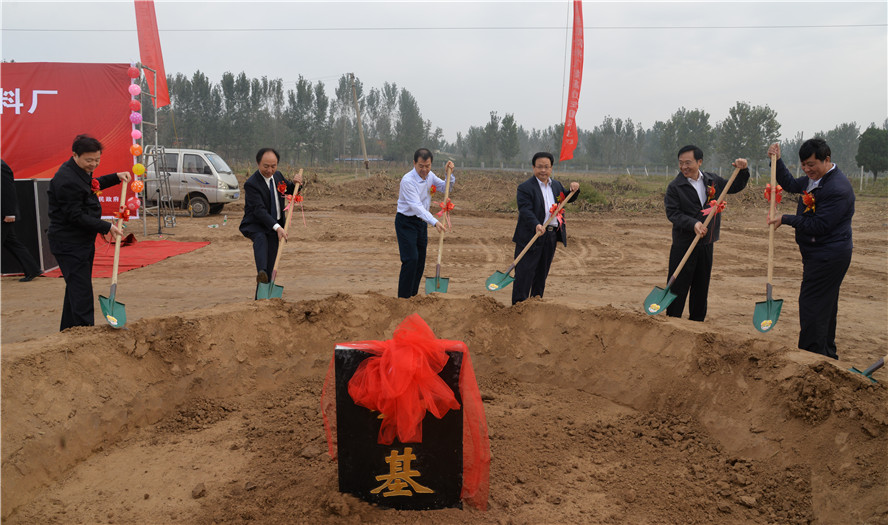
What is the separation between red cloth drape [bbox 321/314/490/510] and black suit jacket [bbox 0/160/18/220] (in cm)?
681

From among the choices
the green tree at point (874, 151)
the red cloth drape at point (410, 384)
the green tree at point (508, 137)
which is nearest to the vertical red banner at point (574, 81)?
the red cloth drape at point (410, 384)

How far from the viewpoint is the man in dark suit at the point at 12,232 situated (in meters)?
7.05

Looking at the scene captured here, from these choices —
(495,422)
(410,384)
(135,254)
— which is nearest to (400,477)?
(410,384)

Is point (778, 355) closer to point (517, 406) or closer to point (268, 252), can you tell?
point (517, 406)

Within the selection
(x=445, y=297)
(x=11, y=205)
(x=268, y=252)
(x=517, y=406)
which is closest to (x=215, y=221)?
(x=11, y=205)

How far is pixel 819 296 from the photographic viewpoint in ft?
13.5

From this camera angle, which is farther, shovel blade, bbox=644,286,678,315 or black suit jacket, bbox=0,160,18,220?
black suit jacket, bbox=0,160,18,220

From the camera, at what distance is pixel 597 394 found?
432cm

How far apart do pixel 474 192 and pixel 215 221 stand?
11.5 meters

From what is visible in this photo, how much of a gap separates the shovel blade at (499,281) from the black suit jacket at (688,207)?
1639 mm

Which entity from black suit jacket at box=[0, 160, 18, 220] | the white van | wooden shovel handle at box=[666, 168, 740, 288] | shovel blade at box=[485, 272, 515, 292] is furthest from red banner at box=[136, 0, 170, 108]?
wooden shovel handle at box=[666, 168, 740, 288]

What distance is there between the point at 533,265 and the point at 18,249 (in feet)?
22.7

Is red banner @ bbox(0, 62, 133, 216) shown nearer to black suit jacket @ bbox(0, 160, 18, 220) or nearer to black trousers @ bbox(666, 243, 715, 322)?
black suit jacket @ bbox(0, 160, 18, 220)

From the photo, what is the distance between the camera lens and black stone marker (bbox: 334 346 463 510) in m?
2.55
